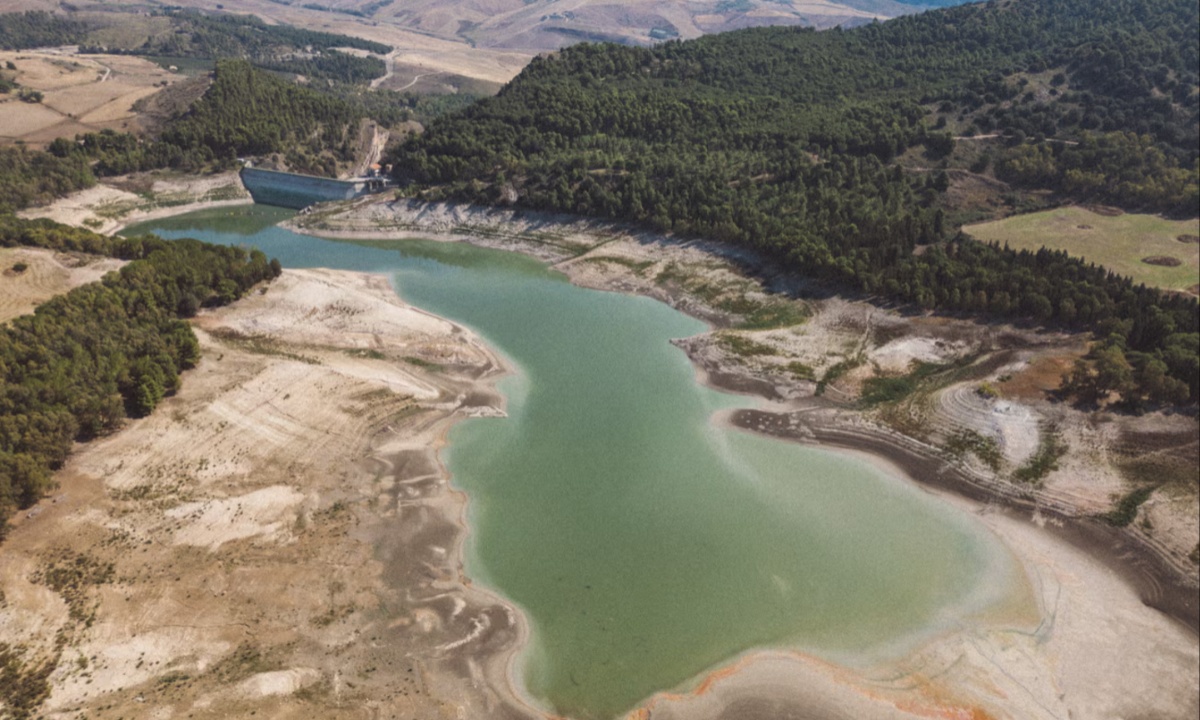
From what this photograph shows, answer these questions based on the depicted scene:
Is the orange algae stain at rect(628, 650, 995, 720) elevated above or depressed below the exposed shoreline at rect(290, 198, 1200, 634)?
below

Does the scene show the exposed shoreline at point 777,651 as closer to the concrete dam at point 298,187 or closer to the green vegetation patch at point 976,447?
the green vegetation patch at point 976,447

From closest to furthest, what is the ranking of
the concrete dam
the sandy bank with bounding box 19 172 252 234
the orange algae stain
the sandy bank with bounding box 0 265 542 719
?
the orange algae stain < the sandy bank with bounding box 0 265 542 719 < the sandy bank with bounding box 19 172 252 234 < the concrete dam

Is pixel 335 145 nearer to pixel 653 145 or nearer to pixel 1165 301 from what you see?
pixel 653 145

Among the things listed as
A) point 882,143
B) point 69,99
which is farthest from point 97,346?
point 69,99

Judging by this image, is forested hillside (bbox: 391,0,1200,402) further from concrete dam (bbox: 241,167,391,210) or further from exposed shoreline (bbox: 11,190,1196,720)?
exposed shoreline (bbox: 11,190,1196,720)

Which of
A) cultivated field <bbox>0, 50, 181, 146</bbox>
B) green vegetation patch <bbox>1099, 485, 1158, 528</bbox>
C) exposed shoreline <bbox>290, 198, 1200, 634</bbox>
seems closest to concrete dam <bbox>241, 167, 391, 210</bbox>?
cultivated field <bbox>0, 50, 181, 146</bbox>

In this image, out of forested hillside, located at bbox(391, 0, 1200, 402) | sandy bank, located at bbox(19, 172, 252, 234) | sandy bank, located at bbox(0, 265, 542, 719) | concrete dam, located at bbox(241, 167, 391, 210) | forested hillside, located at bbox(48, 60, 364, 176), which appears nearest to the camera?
sandy bank, located at bbox(0, 265, 542, 719)

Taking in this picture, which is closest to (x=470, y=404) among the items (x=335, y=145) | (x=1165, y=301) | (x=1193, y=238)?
(x=1165, y=301)
